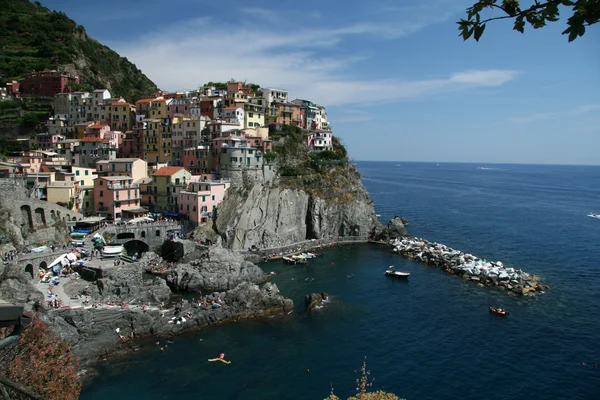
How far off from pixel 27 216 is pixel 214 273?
20.2 metres

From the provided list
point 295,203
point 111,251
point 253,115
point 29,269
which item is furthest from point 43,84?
point 295,203

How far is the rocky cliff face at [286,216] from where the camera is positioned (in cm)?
5334

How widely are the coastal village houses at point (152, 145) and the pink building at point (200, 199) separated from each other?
0.13 meters

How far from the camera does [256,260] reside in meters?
50.7

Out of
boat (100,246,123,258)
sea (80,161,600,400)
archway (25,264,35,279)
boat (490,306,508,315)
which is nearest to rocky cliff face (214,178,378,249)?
sea (80,161,600,400)

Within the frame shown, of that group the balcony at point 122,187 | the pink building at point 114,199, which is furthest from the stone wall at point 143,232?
the balcony at point 122,187

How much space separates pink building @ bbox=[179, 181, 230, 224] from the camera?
A: 5366cm

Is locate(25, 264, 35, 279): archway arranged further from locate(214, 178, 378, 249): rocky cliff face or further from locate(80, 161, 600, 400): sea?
locate(214, 178, 378, 249): rocky cliff face

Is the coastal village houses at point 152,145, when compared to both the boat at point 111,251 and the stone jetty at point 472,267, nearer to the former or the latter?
the boat at point 111,251

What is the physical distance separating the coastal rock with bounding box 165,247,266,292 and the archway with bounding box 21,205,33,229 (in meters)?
14.7

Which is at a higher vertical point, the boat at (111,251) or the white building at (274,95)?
the white building at (274,95)

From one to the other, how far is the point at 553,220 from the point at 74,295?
78.2 metres

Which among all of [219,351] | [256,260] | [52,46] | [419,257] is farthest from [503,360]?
[52,46]

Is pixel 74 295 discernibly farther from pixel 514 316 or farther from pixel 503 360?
pixel 514 316
